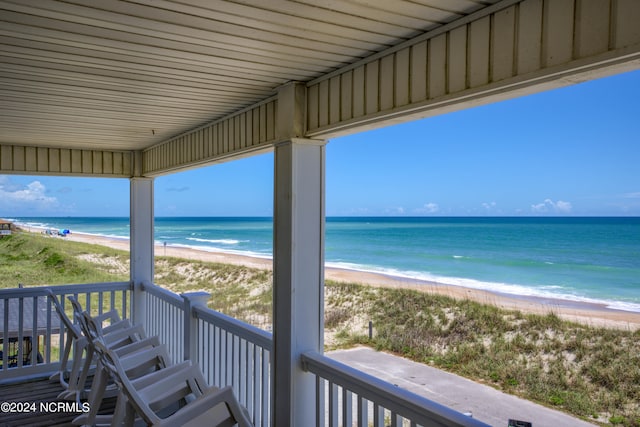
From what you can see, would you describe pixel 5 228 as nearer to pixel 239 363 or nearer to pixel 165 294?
pixel 165 294

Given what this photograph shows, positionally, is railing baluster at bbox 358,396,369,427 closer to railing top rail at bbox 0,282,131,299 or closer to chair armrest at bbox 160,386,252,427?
chair armrest at bbox 160,386,252,427

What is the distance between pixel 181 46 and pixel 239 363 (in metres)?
2.34

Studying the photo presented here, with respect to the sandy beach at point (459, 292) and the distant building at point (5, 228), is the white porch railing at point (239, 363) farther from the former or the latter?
the distant building at point (5, 228)

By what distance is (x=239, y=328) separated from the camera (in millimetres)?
3352

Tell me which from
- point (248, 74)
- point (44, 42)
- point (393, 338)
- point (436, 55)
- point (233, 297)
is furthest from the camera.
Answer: point (233, 297)

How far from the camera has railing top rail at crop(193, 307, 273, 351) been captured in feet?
10.0

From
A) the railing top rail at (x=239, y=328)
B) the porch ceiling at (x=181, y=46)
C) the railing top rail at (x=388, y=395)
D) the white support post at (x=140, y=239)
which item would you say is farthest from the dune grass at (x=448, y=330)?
the porch ceiling at (x=181, y=46)

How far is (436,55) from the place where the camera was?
190cm

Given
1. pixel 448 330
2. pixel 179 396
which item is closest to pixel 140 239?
pixel 179 396

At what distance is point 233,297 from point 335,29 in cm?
2414

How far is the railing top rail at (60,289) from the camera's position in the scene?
4.71 metres

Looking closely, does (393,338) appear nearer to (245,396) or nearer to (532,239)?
(532,239)

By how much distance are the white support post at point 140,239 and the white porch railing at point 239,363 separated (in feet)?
0.12

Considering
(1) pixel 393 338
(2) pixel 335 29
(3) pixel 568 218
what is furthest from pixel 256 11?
(3) pixel 568 218
